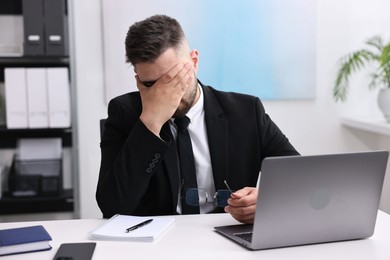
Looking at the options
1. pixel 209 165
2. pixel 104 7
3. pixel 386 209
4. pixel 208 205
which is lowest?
pixel 386 209

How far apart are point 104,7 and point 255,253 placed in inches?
87.4

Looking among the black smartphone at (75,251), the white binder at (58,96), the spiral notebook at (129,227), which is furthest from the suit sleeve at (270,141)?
the white binder at (58,96)

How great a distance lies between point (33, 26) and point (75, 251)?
1.82m

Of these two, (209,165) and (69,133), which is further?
(69,133)

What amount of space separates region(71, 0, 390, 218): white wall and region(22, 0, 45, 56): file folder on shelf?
0.33 m

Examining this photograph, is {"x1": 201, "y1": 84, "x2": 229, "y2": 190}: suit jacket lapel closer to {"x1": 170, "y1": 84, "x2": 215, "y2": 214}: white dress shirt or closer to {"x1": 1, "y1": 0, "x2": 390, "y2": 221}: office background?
{"x1": 170, "y1": 84, "x2": 215, "y2": 214}: white dress shirt

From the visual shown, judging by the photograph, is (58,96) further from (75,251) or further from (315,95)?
(75,251)

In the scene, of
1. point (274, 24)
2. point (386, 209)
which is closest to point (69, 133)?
point (274, 24)

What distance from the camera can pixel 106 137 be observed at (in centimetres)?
183

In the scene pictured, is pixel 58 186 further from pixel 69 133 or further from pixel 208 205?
pixel 208 205

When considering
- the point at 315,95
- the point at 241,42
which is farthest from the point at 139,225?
the point at 315,95

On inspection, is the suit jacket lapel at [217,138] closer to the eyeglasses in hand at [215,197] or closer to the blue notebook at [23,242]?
the eyeglasses in hand at [215,197]

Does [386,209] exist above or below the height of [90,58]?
below

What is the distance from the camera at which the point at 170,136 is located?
177 cm
